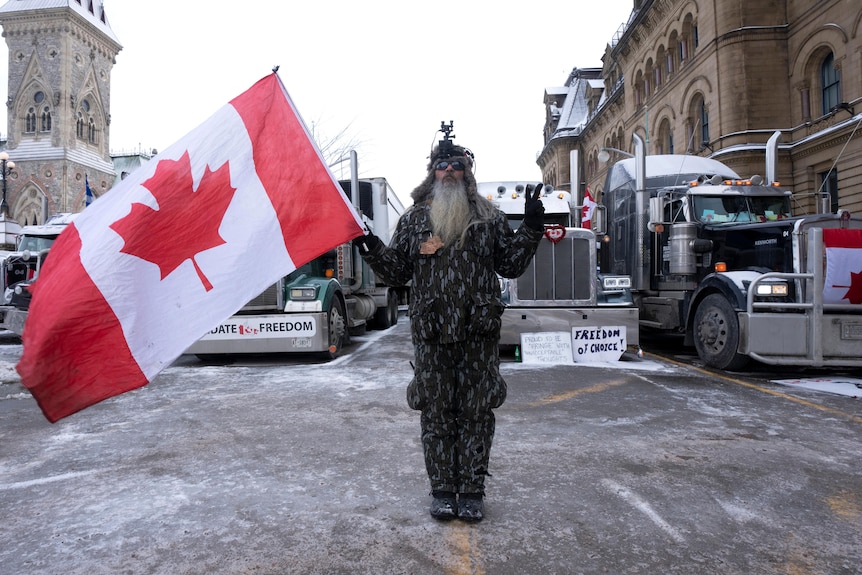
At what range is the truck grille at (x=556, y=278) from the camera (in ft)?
30.1

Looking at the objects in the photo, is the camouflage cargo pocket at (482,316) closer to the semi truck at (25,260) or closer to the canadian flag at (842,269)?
the canadian flag at (842,269)

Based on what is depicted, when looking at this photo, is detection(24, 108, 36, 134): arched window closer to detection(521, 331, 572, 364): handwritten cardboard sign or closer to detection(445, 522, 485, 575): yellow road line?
detection(521, 331, 572, 364): handwritten cardboard sign

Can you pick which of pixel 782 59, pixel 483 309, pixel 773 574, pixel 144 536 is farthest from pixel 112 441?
pixel 782 59

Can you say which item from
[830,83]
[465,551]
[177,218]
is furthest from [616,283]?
[830,83]

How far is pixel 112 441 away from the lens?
4801 millimetres

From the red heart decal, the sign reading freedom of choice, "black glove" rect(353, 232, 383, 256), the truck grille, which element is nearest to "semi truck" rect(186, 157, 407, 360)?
the truck grille

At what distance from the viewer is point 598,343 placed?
29.2ft

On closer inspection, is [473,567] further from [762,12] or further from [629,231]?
[762,12]

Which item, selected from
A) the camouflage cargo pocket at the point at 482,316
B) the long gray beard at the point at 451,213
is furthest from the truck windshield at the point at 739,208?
the camouflage cargo pocket at the point at 482,316

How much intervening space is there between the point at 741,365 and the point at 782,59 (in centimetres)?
1985

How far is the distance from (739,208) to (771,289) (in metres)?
2.37

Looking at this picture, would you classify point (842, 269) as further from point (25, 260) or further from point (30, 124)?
point (30, 124)

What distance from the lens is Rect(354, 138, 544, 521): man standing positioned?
3074mm

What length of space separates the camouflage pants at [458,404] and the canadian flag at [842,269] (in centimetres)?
601
